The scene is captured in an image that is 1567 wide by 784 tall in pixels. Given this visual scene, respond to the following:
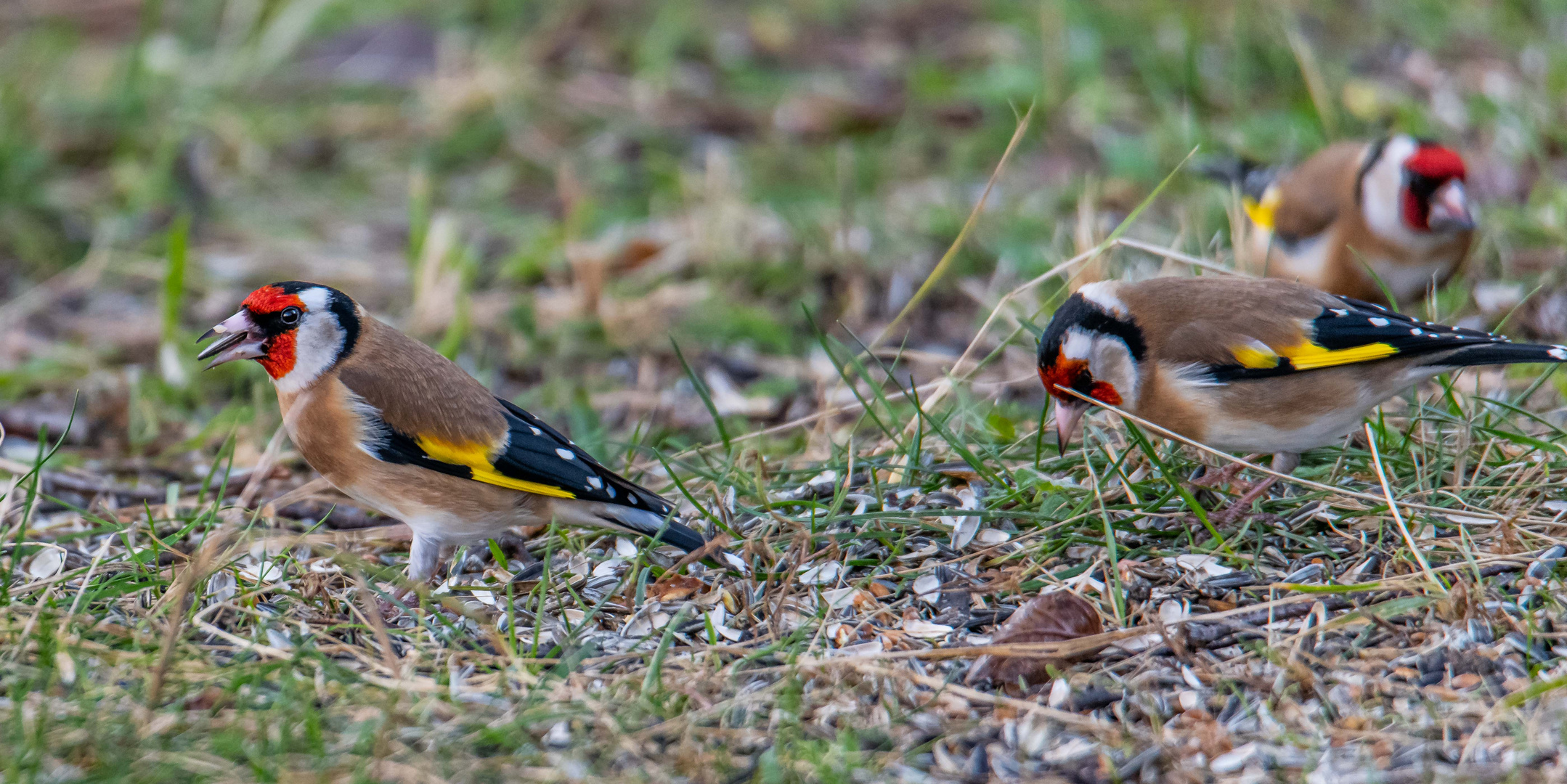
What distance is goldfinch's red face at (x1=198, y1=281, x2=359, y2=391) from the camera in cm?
386

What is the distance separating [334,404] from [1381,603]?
8.73 ft

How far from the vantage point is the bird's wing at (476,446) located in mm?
3730

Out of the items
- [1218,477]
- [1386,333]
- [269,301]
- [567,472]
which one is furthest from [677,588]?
[1386,333]

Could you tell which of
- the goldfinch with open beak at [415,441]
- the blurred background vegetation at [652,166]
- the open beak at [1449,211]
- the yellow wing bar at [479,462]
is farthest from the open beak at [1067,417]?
the open beak at [1449,211]

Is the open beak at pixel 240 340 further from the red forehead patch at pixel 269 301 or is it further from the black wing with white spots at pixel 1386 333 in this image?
the black wing with white spots at pixel 1386 333

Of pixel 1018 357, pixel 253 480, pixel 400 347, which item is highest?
pixel 400 347

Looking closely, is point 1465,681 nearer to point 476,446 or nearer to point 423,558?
→ point 476,446

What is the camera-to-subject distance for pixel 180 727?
9.48 ft

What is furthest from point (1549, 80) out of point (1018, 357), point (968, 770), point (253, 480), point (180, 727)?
point (180, 727)

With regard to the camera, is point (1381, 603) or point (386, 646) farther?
point (1381, 603)

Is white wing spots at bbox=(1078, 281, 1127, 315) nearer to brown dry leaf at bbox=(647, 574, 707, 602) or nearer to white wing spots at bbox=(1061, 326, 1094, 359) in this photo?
white wing spots at bbox=(1061, 326, 1094, 359)

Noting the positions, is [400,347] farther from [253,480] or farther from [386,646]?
[386,646]

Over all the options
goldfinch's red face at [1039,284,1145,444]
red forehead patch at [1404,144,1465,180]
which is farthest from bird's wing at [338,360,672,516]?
red forehead patch at [1404,144,1465,180]

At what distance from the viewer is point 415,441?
3.79 metres
